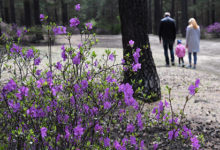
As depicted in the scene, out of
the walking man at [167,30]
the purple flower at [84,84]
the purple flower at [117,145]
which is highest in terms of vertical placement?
the walking man at [167,30]

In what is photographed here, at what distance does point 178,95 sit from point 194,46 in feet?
14.6

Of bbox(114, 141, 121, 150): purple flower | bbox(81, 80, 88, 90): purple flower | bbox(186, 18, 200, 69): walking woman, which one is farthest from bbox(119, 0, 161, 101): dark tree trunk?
bbox(186, 18, 200, 69): walking woman

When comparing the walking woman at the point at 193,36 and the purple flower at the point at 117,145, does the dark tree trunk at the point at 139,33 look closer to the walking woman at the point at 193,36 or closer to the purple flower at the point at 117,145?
the purple flower at the point at 117,145

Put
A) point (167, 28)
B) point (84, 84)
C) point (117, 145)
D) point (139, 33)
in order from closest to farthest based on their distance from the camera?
point (117, 145) < point (84, 84) < point (139, 33) < point (167, 28)

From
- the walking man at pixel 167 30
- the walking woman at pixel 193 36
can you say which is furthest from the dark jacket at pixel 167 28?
the walking woman at pixel 193 36

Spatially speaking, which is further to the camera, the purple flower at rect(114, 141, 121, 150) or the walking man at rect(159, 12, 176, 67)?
the walking man at rect(159, 12, 176, 67)

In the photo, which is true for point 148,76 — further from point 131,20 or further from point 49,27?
point 49,27

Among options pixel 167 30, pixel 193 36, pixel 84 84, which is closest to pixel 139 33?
pixel 84 84

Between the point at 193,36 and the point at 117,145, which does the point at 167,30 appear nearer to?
the point at 193,36

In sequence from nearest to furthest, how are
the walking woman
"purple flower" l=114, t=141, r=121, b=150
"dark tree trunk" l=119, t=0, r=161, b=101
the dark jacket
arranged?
"purple flower" l=114, t=141, r=121, b=150
"dark tree trunk" l=119, t=0, r=161, b=101
the dark jacket
the walking woman

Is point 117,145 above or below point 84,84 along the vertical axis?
below

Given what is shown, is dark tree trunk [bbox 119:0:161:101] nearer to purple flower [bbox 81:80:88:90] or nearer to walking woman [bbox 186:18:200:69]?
purple flower [bbox 81:80:88:90]

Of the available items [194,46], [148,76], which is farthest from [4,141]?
[194,46]

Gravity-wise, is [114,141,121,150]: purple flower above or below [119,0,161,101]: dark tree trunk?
below
